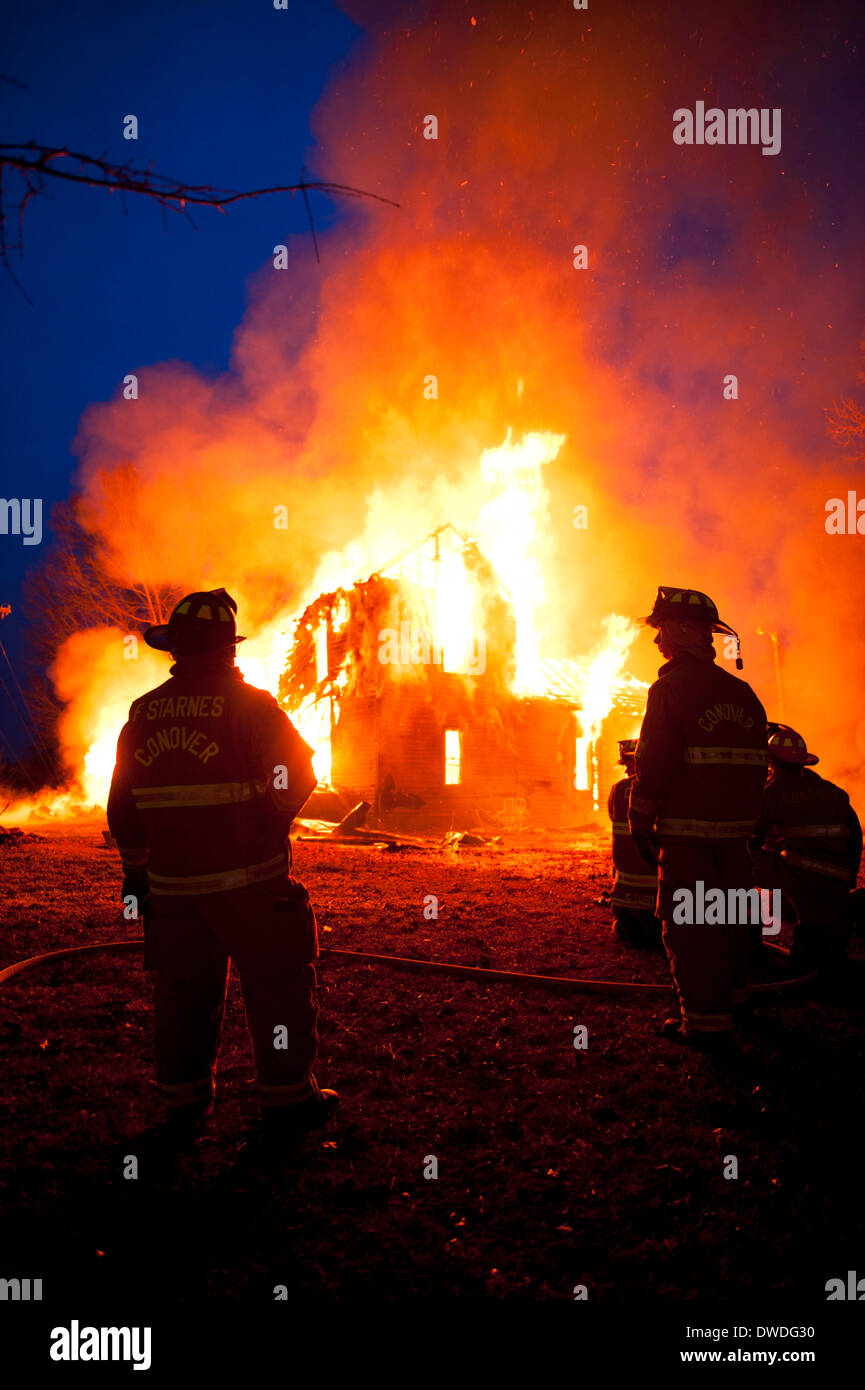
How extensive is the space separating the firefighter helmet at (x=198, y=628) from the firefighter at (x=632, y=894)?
392cm

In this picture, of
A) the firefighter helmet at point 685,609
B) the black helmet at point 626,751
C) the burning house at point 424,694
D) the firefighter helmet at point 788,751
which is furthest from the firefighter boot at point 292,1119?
the burning house at point 424,694

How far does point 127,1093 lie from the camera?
370cm

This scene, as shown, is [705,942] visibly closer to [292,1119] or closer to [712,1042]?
[712,1042]

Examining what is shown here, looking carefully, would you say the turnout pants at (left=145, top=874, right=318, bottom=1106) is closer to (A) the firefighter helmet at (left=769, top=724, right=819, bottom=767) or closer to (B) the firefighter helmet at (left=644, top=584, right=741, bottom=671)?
(B) the firefighter helmet at (left=644, top=584, right=741, bottom=671)

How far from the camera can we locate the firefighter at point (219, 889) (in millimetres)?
3295

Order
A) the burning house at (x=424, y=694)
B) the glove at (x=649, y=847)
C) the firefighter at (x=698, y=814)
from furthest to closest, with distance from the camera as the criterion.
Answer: the burning house at (x=424, y=694) < the glove at (x=649, y=847) < the firefighter at (x=698, y=814)

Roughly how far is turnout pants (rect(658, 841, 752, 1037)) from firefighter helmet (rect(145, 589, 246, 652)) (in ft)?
9.27
